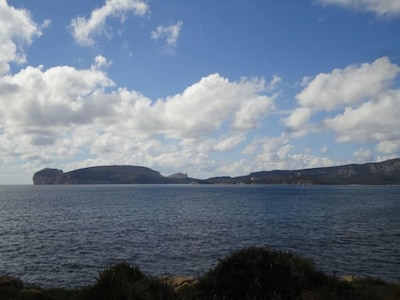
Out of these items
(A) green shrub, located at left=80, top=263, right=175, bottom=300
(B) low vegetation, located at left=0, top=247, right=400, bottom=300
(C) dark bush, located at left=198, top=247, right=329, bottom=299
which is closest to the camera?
(A) green shrub, located at left=80, top=263, right=175, bottom=300

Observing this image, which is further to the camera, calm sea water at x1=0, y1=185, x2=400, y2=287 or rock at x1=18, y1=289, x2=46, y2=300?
calm sea water at x1=0, y1=185, x2=400, y2=287

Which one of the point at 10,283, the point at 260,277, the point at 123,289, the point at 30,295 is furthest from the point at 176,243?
the point at 123,289

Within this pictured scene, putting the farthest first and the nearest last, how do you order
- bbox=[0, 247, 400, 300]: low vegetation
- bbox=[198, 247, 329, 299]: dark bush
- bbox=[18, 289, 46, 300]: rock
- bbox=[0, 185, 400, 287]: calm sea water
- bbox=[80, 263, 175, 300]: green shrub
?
bbox=[0, 185, 400, 287]: calm sea water → bbox=[18, 289, 46, 300]: rock → bbox=[198, 247, 329, 299]: dark bush → bbox=[0, 247, 400, 300]: low vegetation → bbox=[80, 263, 175, 300]: green shrub

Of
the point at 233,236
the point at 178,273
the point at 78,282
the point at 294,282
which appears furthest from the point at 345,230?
the point at 294,282

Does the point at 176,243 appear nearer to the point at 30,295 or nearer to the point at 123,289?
the point at 30,295

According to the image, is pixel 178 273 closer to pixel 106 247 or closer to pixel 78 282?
pixel 78 282

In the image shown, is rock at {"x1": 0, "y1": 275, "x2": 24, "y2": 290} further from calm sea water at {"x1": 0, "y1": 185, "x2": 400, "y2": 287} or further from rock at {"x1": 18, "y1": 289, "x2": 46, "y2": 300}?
calm sea water at {"x1": 0, "y1": 185, "x2": 400, "y2": 287}

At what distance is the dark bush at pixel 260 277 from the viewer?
14.5 m

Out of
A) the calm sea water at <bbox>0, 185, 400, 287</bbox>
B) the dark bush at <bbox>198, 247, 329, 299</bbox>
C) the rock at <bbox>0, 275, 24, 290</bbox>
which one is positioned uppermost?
the dark bush at <bbox>198, 247, 329, 299</bbox>

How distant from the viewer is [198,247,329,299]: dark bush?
47.5ft

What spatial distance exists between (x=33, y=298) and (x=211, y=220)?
58881 millimetres

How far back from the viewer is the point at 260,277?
48.9 feet

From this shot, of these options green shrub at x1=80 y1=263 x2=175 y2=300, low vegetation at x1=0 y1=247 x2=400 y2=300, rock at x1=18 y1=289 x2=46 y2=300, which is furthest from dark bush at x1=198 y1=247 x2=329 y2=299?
rock at x1=18 y1=289 x2=46 y2=300

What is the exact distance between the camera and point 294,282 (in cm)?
1480
